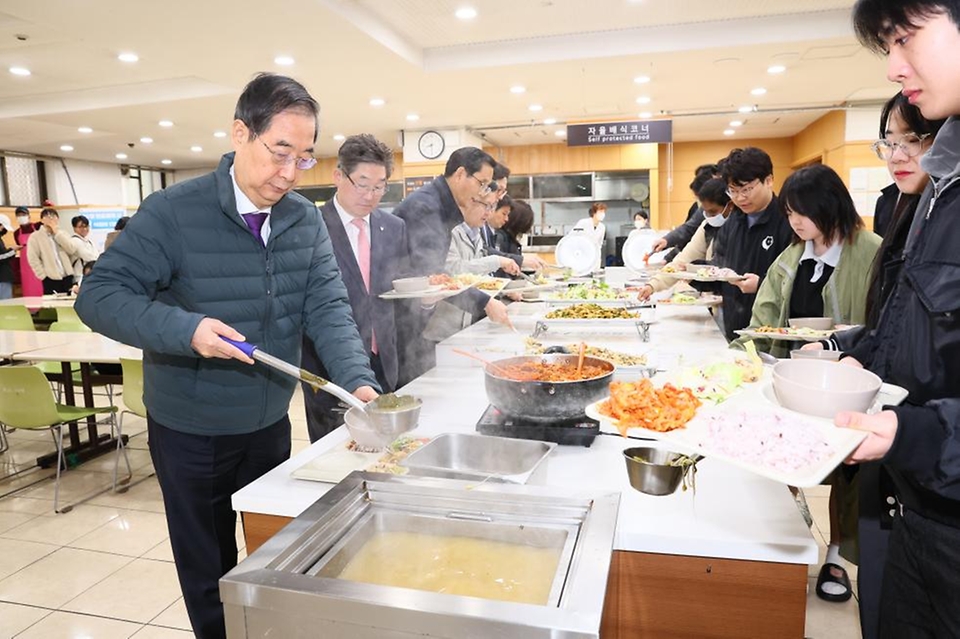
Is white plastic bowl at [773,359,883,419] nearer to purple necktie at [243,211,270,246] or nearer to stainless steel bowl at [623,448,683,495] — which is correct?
stainless steel bowl at [623,448,683,495]

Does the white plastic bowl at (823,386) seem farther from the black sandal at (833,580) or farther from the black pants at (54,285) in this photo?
the black pants at (54,285)

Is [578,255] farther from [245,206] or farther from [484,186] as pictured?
[245,206]

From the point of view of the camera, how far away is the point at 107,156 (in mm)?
13586

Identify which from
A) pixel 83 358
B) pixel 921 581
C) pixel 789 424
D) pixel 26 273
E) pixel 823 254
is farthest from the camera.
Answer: pixel 26 273

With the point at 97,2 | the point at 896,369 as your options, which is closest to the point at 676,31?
the point at 97,2

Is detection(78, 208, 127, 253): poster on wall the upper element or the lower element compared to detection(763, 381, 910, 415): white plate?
upper

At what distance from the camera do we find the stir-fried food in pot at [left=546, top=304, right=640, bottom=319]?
10.8 feet

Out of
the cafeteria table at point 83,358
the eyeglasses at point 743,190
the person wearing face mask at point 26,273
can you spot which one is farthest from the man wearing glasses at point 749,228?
the person wearing face mask at point 26,273

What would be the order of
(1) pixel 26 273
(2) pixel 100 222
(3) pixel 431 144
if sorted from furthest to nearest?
(2) pixel 100 222 < (3) pixel 431 144 < (1) pixel 26 273

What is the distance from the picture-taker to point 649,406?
1.31 metres

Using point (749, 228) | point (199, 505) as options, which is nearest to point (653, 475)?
point (199, 505)

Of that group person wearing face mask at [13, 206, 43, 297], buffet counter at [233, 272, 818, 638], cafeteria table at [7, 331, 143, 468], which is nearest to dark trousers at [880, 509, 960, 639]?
buffet counter at [233, 272, 818, 638]

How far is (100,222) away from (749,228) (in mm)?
13934

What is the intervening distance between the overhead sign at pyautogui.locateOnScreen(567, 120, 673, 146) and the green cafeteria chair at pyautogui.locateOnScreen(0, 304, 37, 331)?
6.35 m
